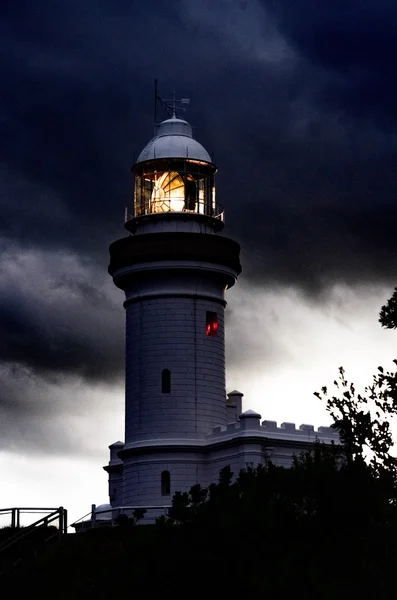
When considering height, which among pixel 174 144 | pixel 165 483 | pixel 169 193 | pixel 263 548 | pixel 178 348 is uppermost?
pixel 174 144

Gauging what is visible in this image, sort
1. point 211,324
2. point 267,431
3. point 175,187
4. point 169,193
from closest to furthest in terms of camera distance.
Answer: point 267,431 < point 211,324 < point 169,193 < point 175,187

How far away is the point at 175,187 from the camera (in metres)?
62.1

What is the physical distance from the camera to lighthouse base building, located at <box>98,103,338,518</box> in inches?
2288

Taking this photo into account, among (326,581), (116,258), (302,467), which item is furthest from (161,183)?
(326,581)

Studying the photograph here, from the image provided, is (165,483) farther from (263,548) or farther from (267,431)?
(263,548)

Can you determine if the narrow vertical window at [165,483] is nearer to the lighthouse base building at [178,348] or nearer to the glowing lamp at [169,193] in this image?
the lighthouse base building at [178,348]

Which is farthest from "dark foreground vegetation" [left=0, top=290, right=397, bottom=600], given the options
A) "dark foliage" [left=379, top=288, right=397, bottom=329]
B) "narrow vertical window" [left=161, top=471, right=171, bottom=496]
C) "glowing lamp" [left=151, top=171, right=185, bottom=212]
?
"glowing lamp" [left=151, top=171, right=185, bottom=212]

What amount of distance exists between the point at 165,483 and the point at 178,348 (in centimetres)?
524

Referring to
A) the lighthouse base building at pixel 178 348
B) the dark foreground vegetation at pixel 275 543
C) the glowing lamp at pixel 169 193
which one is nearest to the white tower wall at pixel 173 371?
the lighthouse base building at pixel 178 348

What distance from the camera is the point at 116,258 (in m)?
60.8

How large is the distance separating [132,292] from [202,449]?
6.97 metres

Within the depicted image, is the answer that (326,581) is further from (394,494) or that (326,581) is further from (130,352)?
(130,352)

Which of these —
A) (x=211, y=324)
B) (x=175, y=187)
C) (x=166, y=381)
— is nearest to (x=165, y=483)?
(x=166, y=381)

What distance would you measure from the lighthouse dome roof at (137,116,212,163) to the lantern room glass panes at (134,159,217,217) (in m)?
0.26
